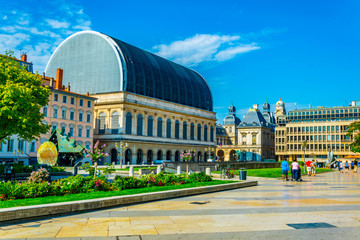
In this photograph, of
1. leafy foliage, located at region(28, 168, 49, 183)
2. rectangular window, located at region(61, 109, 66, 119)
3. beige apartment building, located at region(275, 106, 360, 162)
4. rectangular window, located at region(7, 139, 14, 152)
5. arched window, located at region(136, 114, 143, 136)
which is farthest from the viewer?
beige apartment building, located at region(275, 106, 360, 162)

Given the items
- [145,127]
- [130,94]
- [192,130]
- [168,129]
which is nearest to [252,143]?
[192,130]

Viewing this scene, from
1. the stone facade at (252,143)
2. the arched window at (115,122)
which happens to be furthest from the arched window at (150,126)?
the stone facade at (252,143)

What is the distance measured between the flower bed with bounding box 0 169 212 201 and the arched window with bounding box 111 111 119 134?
61340 millimetres

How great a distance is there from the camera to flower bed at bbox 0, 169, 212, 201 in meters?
15.5

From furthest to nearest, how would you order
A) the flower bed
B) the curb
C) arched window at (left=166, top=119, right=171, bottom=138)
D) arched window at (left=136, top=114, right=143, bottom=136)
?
arched window at (left=166, top=119, right=171, bottom=138), arched window at (left=136, top=114, right=143, bottom=136), the flower bed, the curb

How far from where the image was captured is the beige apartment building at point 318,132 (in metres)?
132

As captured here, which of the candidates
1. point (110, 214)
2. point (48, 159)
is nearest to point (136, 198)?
point (110, 214)

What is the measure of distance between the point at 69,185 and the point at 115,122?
67.8 m

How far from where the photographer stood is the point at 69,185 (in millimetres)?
17453

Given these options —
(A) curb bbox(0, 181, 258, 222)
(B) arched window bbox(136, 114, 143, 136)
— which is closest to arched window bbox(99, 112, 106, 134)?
(B) arched window bbox(136, 114, 143, 136)

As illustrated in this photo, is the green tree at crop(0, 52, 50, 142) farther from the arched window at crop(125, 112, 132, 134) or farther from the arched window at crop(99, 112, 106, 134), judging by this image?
the arched window at crop(99, 112, 106, 134)

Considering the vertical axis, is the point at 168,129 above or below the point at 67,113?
below

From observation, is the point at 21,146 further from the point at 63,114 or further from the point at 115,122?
the point at 115,122

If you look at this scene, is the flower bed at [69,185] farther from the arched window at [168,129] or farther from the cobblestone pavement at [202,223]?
the arched window at [168,129]
